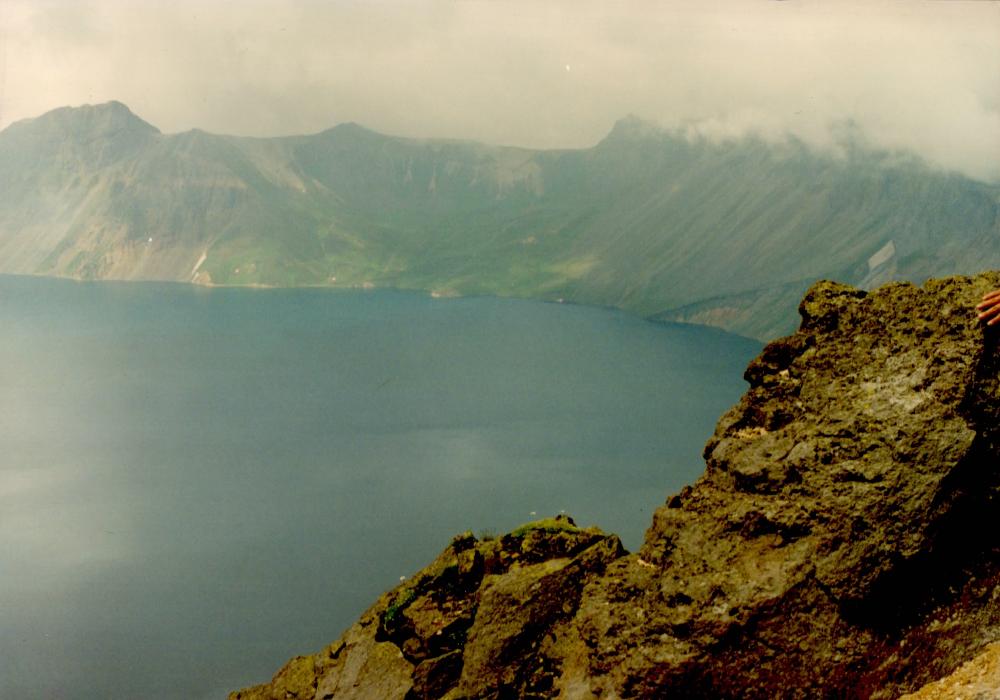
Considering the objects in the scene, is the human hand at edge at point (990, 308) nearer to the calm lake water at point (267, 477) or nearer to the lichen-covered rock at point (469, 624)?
the lichen-covered rock at point (469, 624)

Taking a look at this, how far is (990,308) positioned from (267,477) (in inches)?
3294

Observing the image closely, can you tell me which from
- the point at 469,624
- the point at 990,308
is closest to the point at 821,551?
the point at 990,308

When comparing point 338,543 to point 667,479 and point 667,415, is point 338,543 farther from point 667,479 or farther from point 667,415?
point 667,415

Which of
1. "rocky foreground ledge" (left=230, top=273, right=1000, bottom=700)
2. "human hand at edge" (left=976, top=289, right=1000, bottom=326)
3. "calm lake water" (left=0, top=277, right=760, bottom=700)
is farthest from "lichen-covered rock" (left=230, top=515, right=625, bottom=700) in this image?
"calm lake water" (left=0, top=277, right=760, bottom=700)

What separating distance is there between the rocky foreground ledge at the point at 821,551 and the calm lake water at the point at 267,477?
135 ft

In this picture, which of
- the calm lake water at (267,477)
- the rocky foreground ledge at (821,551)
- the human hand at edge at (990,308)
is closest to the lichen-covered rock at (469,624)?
the rocky foreground ledge at (821,551)

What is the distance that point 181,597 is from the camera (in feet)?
199

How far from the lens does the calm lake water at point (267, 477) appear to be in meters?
55.1

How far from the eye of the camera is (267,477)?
88.6 metres

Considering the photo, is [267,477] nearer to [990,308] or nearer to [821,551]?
[821,551]

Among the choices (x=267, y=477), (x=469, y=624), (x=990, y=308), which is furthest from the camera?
(x=267, y=477)

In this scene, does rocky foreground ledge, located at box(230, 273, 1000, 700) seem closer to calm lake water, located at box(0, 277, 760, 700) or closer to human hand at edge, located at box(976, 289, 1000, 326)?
human hand at edge, located at box(976, 289, 1000, 326)

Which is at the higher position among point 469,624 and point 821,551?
point 821,551

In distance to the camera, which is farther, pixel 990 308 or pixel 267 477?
pixel 267 477
